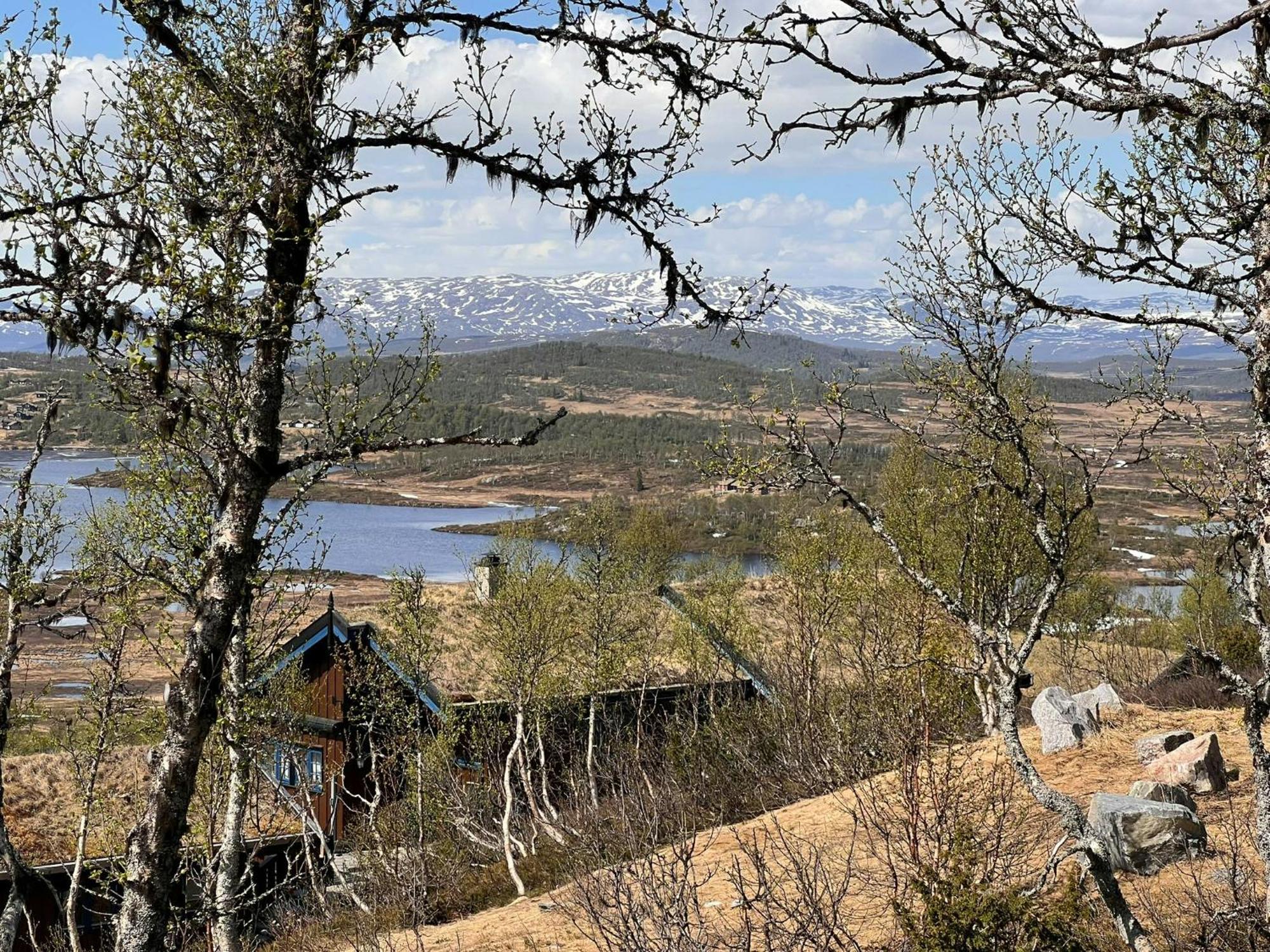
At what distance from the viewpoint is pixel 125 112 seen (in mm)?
6297

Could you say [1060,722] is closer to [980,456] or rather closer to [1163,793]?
[1163,793]

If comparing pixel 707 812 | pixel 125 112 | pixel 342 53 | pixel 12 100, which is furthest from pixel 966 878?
pixel 707 812

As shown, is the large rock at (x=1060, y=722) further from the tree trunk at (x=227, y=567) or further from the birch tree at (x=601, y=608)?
the tree trunk at (x=227, y=567)

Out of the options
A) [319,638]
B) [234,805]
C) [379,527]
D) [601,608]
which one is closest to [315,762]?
[319,638]

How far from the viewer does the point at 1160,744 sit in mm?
13719

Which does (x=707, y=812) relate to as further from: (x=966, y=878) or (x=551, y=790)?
(x=966, y=878)

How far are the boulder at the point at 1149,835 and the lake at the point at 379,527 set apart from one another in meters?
50.9

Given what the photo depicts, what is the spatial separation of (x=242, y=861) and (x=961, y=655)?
1391 centimetres

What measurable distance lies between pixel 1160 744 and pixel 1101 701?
3.09 m

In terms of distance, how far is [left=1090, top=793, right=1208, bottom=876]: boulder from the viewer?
9922 mm

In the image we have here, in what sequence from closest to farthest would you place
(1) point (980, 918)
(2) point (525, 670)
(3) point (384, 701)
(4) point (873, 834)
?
(1) point (980, 918) → (4) point (873, 834) → (3) point (384, 701) → (2) point (525, 670)

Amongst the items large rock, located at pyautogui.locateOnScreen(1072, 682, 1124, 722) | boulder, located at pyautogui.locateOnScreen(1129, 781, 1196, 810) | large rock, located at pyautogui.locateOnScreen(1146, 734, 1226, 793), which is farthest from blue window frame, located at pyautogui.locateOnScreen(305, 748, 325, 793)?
boulder, located at pyautogui.locateOnScreen(1129, 781, 1196, 810)

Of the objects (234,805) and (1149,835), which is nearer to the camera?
(1149,835)

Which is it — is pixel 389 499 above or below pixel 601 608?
below
